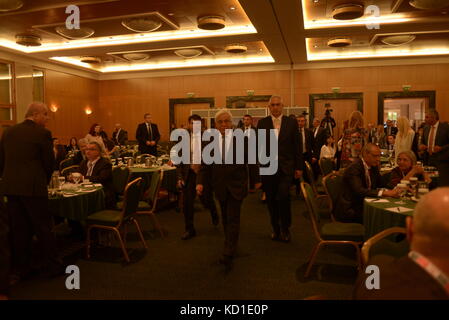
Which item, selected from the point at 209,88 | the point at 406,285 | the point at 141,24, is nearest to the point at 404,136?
the point at 406,285

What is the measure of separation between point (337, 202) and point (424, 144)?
4.28 metres

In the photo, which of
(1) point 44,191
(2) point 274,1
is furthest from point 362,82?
(1) point 44,191

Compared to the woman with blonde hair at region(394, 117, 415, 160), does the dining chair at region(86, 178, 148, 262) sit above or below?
below

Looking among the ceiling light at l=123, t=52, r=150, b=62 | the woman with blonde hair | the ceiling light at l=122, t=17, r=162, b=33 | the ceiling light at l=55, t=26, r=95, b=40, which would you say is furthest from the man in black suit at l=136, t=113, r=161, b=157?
the woman with blonde hair

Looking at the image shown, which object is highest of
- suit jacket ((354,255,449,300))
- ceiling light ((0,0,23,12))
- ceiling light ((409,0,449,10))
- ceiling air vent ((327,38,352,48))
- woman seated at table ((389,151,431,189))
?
ceiling air vent ((327,38,352,48))

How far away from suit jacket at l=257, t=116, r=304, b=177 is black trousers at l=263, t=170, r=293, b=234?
101 mm

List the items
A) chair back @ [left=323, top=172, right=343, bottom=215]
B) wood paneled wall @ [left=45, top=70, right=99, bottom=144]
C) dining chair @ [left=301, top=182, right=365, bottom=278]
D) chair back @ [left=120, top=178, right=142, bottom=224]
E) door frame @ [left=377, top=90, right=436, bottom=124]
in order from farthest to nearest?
1. wood paneled wall @ [left=45, top=70, right=99, bottom=144]
2. door frame @ [left=377, top=90, right=436, bottom=124]
3. chair back @ [left=323, top=172, right=343, bottom=215]
4. chair back @ [left=120, top=178, right=142, bottom=224]
5. dining chair @ [left=301, top=182, right=365, bottom=278]

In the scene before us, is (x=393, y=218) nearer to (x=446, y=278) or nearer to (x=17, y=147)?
(x=446, y=278)

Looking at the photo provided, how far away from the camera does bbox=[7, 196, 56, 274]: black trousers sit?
352 cm

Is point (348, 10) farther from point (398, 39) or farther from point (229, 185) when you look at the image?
point (229, 185)

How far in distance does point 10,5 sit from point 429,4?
757 centimetres

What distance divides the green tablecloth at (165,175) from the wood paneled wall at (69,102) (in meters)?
7.54

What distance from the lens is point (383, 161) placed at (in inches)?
295

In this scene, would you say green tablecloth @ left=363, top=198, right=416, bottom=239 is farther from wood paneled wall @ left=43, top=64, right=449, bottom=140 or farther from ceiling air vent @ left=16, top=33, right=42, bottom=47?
wood paneled wall @ left=43, top=64, right=449, bottom=140
